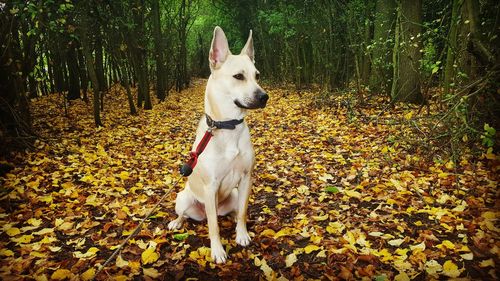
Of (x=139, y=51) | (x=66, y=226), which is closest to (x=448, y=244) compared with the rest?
(x=66, y=226)

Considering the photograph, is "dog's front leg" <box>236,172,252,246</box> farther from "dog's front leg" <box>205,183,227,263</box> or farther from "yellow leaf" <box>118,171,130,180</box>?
"yellow leaf" <box>118,171,130,180</box>

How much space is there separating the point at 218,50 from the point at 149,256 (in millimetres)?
2326

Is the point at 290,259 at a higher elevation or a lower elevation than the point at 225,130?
lower

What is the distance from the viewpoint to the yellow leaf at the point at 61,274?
290 cm

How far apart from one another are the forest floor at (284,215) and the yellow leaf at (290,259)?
0.01m

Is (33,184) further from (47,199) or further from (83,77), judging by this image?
(83,77)

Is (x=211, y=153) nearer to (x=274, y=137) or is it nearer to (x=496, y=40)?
(x=496, y=40)

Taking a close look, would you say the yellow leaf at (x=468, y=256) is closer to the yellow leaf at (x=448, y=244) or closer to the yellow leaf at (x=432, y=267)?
the yellow leaf at (x=448, y=244)

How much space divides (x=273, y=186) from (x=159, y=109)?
930 cm

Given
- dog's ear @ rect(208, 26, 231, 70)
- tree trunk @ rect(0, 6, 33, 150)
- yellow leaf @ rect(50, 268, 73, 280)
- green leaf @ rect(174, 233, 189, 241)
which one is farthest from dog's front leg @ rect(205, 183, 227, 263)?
tree trunk @ rect(0, 6, 33, 150)

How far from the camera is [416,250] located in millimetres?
3039

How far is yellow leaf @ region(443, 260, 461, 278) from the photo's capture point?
270 cm

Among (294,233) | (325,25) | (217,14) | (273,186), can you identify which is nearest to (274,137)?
(273,186)

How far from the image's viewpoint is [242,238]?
3.41m
